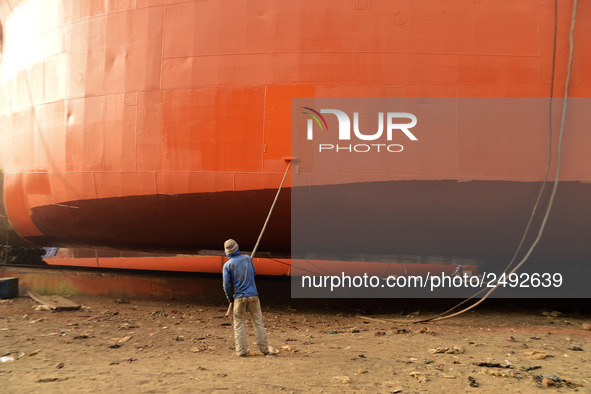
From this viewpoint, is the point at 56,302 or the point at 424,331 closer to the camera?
the point at 424,331

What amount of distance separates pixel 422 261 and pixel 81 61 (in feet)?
19.8

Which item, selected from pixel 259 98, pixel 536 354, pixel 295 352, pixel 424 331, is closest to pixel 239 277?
pixel 295 352

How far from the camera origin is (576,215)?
229 inches

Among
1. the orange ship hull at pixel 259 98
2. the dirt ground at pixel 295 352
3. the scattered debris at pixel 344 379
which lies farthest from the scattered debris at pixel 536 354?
the orange ship hull at pixel 259 98

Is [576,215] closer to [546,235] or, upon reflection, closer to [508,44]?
[546,235]

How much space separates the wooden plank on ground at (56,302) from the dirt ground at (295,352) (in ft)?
0.64

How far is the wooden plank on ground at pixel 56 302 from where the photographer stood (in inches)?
256

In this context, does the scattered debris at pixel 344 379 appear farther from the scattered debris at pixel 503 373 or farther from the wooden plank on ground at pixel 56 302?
the wooden plank on ground at pixel 56 302

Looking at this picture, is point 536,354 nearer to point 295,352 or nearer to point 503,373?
point 503,373

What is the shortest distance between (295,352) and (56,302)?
430cm

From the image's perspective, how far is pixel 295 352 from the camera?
14.6ft

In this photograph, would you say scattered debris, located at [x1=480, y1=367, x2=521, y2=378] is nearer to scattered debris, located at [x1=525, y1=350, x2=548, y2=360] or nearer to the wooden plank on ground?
scattered debris, located at [x1=525, y1=350, x2=548, y2=360]

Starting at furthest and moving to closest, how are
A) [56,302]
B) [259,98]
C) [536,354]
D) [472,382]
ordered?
[56,302]
[259,98]
[536,354]
[472,382]

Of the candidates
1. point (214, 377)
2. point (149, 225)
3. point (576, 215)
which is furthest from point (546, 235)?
point (149, 225)
